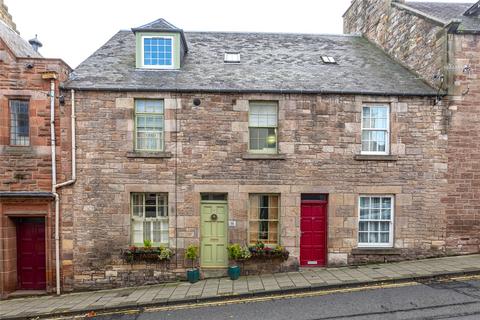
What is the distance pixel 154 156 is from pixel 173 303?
176 inches

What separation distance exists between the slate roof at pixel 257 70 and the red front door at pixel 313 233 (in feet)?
13.1

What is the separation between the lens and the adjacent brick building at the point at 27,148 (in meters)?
9.12

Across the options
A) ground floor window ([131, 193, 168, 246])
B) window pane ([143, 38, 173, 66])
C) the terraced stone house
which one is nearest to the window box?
the terraced stone house

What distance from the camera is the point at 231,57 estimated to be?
11.4 m

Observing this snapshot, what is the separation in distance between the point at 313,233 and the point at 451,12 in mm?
11076

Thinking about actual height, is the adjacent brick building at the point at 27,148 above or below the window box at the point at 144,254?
above

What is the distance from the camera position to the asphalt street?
6.45 meters

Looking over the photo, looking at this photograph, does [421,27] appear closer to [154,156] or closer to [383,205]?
[383,205]

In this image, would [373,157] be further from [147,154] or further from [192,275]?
[147,154]

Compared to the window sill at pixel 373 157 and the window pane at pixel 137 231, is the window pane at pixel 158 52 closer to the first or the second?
the window pane at pixel 137 231

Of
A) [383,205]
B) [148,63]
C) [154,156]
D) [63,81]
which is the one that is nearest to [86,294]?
[154,156]

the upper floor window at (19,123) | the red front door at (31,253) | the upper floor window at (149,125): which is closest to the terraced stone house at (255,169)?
the upper floor window at (149,125)

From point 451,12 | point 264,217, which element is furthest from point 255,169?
point 451,12

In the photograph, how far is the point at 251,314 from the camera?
6.85 m
